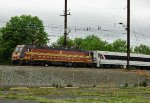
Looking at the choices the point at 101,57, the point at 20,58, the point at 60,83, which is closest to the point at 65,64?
the point at 20,58

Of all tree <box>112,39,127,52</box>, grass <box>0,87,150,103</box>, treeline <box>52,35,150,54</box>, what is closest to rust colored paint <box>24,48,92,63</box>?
grass <box>0,87,150,103</box>

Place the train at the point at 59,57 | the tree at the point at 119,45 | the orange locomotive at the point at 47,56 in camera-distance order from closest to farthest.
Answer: the orange locomotive at the point at 47,56 < the train at the point at 59,57 < the tree at the point at 119,45

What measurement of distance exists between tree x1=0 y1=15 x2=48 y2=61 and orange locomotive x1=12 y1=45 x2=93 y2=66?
39242mm

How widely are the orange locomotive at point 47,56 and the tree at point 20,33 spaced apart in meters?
39.2

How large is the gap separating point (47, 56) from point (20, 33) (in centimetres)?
4777

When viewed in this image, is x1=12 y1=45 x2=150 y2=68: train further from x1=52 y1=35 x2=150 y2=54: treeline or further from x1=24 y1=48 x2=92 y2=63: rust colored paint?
x1=52 y1=35 x2=150 y2=54: treeline

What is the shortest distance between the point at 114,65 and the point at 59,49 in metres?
17.9

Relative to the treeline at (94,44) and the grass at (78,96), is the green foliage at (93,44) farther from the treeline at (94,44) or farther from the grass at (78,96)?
the grass at (78,96)

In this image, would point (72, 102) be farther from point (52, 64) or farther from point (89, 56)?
point (89, 56)

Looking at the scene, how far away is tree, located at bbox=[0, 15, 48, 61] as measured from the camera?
Answer: 368 ft

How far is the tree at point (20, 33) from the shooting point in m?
112

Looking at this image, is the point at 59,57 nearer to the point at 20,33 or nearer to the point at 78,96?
the point at 78,96

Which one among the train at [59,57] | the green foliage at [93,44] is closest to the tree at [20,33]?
the train at [59,57]

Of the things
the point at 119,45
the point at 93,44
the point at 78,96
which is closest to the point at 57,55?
the point at 78,96
